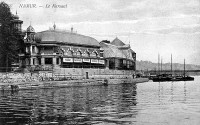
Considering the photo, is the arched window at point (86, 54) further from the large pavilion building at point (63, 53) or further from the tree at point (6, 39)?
the tree at point (6, 39)

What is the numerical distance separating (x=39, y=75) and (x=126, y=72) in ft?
168

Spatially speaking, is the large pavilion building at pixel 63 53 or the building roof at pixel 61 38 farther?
the building roof at pixel 61 38

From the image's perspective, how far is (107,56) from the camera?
120375 mm

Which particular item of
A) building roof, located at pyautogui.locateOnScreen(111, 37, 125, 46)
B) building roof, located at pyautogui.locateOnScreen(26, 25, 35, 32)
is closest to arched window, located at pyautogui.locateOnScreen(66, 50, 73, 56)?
building roof, located at pyautogui.locateOnScreen(26, 25, 35, 32)

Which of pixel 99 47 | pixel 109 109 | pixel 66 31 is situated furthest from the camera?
pixel 99 47

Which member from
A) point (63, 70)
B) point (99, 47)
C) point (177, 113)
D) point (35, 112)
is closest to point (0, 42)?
point (63, 70)

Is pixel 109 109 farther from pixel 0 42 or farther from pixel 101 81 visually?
pixel 101 81

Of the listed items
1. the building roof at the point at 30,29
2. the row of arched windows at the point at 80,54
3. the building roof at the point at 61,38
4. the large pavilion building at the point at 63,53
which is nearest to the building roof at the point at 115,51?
the large pavilion building at the point at 63,53

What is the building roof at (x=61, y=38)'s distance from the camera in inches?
3770

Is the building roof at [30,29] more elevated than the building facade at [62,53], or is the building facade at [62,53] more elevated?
the building roof at [30,29]

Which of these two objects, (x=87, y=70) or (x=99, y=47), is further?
(x=99, y=47)

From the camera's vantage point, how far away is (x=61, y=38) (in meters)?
99.6

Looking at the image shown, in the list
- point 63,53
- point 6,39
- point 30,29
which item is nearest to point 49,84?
point 6,39

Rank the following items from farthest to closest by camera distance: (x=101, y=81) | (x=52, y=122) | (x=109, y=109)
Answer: (x=101, y=81) → (x=109, y=109) → (x=52, y=122)
